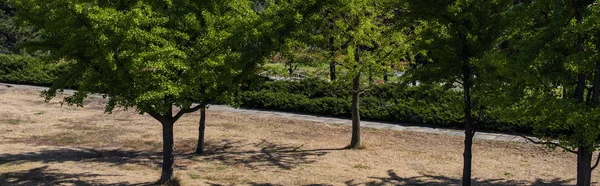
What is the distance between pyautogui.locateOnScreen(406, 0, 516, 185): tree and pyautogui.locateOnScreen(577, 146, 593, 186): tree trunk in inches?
70.1

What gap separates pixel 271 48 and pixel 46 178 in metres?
5.30

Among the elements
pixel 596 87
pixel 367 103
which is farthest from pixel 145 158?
pixel 596 87

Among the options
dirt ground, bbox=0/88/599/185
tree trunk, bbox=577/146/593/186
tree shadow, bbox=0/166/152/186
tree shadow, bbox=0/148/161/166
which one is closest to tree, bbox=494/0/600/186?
tree trunk, bbox=577/146/593/186

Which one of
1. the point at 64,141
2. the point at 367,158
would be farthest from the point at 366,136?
the point at 64,141

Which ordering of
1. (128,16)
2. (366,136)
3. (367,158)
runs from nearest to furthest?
1. (128,16)
2. (367,158)
3. (366,136)

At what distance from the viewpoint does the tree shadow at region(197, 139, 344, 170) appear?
468 inches

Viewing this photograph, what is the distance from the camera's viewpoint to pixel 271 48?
27.8 ft

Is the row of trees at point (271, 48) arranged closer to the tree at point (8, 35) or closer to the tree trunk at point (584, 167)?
the tree trunk at point (584, 167)

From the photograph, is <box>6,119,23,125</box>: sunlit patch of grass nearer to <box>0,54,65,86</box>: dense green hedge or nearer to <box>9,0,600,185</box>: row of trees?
<box>9,0,600,185</box>: row of trees

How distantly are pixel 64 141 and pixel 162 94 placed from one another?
771 cm

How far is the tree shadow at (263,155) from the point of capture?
11.9 metres

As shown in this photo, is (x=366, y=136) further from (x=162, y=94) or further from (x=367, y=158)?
(x=162, y=94)

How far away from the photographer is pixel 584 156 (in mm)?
6773

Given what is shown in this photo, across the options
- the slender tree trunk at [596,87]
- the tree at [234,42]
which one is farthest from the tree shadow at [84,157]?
the slender tree trunk at [596,87]
